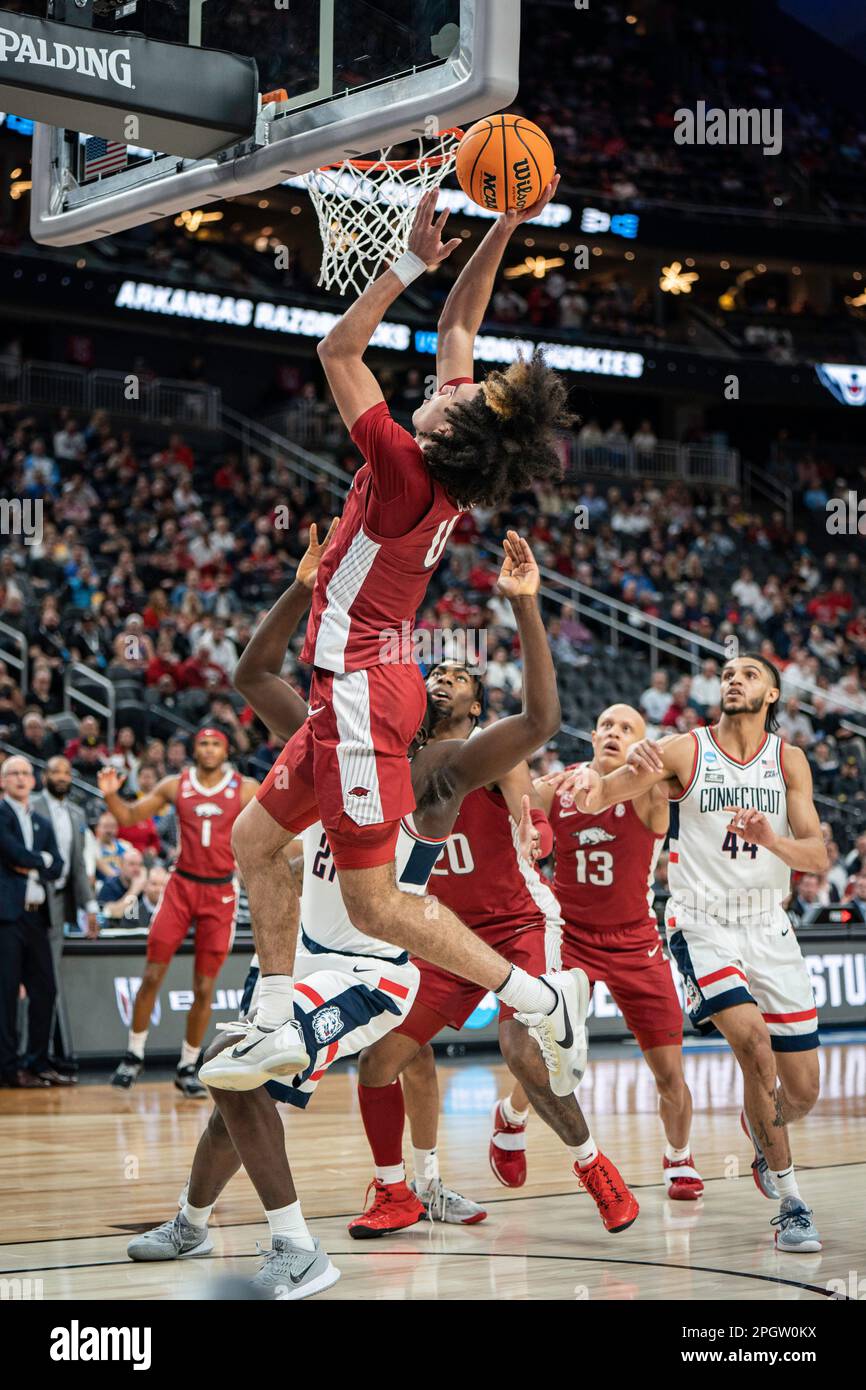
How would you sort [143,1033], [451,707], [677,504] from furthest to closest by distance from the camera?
[677,504] < [143,1033] < [451,707]

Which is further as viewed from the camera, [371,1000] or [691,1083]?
[691,1083]

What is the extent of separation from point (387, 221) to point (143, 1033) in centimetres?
604

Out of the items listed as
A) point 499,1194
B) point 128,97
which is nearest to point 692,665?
point 499,1194

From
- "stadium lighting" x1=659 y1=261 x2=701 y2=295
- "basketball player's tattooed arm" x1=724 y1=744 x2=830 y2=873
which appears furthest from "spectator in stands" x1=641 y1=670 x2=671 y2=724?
"stadium lighting" x1=659 y1=261 x2=701 y2=295

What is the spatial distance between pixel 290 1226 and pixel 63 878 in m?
6.44

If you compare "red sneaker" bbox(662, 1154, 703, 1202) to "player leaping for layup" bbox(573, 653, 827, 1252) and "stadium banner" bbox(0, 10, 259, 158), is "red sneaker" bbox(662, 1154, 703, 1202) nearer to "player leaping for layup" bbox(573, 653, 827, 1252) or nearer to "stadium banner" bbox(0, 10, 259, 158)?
"player leaping for layup" bbox(573, 653, 827, 1252)

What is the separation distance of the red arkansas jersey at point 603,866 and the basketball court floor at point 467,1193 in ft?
3.92

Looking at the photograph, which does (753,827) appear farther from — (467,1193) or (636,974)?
(467,1193)

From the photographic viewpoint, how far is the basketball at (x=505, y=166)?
527cm

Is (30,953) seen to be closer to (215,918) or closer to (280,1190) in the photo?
(215,918)

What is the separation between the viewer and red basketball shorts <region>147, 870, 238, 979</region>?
1017 centimetres

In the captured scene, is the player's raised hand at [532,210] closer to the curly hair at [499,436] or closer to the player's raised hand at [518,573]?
the curly hair at [499,436]

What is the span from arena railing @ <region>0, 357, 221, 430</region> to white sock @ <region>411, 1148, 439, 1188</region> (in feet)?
54.8

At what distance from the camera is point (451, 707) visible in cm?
598
